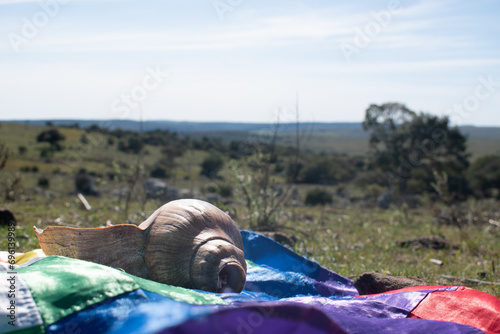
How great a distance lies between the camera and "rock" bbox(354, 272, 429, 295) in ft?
12.9

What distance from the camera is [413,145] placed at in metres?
27.5

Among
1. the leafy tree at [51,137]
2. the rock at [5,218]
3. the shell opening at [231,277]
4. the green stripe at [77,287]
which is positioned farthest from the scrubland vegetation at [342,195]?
the leafy tree at [51,137]

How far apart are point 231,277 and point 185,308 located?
1010 mm

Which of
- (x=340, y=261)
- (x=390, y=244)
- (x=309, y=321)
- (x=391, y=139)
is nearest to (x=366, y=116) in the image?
(x=391, y=139)

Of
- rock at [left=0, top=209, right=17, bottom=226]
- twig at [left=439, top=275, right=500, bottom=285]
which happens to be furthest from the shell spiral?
rock at [left=0, top=209, right=17, bottom=226]

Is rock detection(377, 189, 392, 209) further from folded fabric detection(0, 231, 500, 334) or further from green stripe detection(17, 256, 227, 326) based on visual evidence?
green stripe detection(17, 256, 227, 326)

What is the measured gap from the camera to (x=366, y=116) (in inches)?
1131

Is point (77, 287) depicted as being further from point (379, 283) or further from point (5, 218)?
point (5, 218)

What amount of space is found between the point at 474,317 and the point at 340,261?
9.95 ft

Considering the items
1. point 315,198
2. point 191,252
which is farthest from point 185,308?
point 315,198

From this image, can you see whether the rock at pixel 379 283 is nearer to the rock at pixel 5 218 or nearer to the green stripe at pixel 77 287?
the green stripe at pixel 77 287

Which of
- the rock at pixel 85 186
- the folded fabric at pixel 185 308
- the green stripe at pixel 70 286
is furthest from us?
the rock at pixel 85 186

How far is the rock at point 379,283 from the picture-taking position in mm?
3933

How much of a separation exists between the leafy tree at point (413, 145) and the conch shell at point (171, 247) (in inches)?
968
